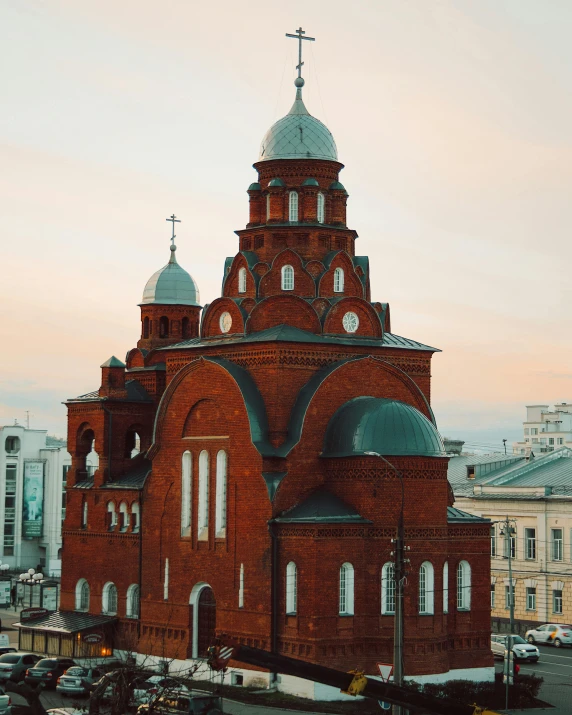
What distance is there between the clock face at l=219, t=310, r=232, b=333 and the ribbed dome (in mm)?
11913

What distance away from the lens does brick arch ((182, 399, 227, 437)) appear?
1818 inches

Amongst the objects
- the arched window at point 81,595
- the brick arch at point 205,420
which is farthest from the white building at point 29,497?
the brick arch at point 205,420

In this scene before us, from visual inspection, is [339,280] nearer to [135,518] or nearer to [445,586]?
[445,586]

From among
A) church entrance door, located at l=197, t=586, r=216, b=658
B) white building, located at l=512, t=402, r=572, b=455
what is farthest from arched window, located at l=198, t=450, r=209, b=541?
white building, located at l=512, t=402, r=572, b=455

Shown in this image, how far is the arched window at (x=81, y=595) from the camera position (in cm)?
5356

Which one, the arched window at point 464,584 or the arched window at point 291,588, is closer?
the arched window at point 291,588

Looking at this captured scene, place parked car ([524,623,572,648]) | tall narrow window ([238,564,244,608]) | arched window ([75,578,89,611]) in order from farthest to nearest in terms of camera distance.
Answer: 1. parked car ([524,623,572,648])
2. arched window ([75,578,89,611])
3. tall narrow window ([238,564,244,608])

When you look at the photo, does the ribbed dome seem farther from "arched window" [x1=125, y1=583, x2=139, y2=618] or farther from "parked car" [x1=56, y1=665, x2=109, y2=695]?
"parked car" [x1=56, y1=665, x2=109, y2=695]

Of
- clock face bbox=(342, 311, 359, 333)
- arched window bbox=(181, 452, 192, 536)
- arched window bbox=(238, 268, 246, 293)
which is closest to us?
clock face bbox=(342, 311, 359, 333)

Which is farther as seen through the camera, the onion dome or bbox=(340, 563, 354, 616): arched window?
the onion dome

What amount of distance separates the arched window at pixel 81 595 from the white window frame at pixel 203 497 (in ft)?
29.5

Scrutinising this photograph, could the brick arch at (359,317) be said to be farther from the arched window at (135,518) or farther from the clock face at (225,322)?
the arched window at (135,518)

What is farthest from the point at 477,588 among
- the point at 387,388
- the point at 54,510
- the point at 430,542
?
the point at 54,510

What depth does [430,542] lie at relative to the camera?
42875 mm
